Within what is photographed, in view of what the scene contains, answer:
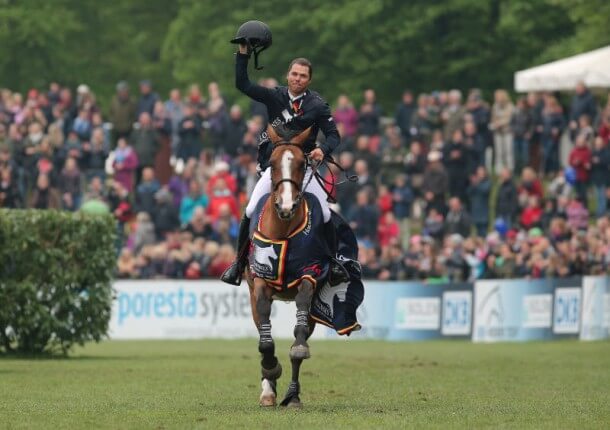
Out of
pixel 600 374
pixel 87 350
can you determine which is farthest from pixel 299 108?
pixel 87 350

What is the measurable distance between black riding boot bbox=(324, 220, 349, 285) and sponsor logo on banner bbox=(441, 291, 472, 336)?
15768 millimetres

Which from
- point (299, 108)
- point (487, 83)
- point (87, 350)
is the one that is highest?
point (487, 83)

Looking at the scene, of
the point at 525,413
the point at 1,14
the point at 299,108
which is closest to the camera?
the point at 525,413

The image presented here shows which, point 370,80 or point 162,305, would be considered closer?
point 162,305

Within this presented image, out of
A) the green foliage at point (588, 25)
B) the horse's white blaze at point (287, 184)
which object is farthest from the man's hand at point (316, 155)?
the green foliage at point (588, 25)

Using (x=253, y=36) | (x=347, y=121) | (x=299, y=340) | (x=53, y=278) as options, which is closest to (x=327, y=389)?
(x=299, y=340)

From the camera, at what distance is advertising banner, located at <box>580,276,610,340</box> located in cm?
2956

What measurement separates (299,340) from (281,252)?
796mm

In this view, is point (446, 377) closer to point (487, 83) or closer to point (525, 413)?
point (525, 413)

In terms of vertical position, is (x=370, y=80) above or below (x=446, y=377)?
above

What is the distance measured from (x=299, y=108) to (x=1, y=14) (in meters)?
38.5

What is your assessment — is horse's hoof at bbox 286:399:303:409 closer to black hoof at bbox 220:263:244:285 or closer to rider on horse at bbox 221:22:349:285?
rider on horse at bbox 221:22:349:285

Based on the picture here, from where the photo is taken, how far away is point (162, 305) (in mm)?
31641

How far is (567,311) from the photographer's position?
98.7ft
